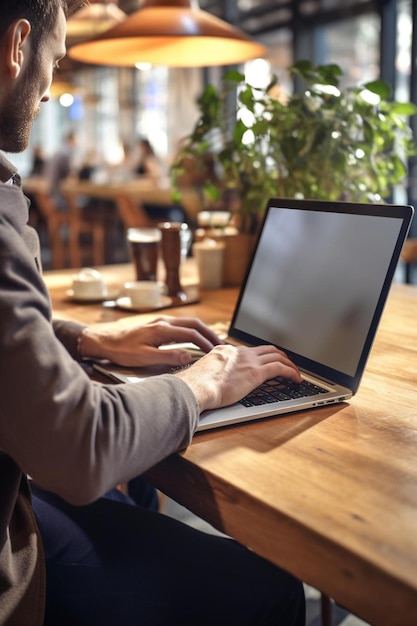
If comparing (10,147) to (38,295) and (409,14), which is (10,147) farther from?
(409,14)

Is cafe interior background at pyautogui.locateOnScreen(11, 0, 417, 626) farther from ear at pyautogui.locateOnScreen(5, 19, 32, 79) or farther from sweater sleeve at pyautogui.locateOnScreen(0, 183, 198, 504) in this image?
sweater sleeve at pyautogui.locateOnScreen(0, 183, 198, 504)

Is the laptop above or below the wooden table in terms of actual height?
above

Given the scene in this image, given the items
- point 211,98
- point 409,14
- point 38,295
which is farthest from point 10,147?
point 409,14

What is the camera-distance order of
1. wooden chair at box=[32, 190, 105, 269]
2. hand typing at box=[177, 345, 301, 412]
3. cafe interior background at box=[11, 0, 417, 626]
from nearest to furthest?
hand typing at box=[177, 345, 301, 412] → cafe interior background at box=[11, 0, 417, 626] → wooden chair at box=[32, 190, 105, 269]

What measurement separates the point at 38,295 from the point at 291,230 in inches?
24.5

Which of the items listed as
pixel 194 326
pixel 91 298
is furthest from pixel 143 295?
pixel 194 326

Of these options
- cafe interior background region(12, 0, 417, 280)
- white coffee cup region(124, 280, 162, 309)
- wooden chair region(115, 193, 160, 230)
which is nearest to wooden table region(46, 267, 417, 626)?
white coffee cup region(124, 280, 162, 309)

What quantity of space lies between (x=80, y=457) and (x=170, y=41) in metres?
1.53

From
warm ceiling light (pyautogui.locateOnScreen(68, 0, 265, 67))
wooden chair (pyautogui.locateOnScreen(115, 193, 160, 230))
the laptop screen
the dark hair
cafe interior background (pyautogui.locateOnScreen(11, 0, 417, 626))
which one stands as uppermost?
cafe interior background (pyautogui.locateOnScreen(11, 0, 417, 626))

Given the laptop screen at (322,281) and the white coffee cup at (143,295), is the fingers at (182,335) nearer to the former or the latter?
the laptop screen at (322,281)

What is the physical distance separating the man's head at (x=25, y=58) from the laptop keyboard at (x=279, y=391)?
18.1 inches

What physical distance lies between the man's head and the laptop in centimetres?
42

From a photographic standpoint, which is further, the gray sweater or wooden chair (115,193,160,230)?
wooden chair (115,193,160,230)

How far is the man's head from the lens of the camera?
780mm
